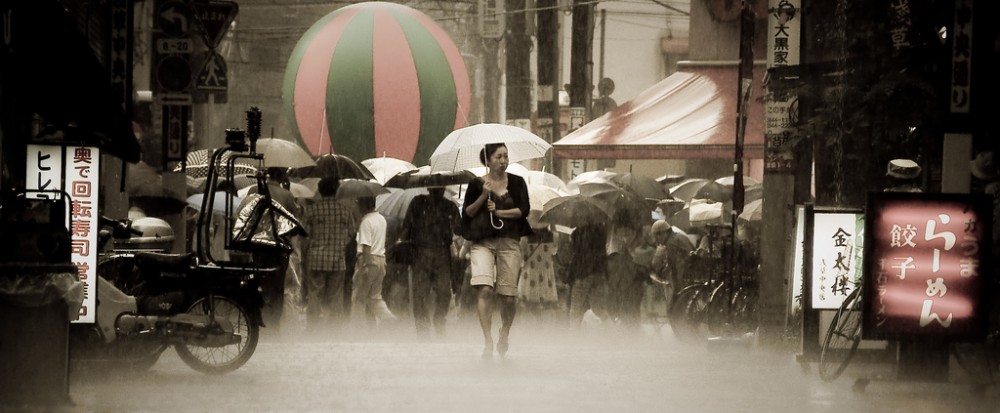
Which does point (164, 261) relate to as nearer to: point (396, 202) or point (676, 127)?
point (396, 202)

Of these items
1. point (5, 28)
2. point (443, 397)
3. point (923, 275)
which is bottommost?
point (443, 397)

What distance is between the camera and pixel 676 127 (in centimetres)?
2394

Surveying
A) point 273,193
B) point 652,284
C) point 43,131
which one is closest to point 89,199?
point 43,131

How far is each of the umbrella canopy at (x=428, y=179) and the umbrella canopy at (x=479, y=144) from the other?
1.05 m

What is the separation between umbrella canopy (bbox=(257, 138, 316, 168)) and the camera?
21.3 metres

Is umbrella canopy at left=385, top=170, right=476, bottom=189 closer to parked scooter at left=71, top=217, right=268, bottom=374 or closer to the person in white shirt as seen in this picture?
the person in white shirt

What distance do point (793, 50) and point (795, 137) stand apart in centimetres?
102

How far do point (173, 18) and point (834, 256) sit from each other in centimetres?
916

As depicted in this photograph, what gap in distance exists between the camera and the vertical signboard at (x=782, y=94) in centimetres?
1628

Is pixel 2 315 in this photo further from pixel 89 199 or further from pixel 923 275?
pixel 923 275

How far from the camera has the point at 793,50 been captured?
1631cm

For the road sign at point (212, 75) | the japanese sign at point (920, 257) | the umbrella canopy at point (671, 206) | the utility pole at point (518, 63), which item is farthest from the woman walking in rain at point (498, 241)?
the utility pole at point (518, 63)

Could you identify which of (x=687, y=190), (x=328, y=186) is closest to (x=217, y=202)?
(x=328, y=186)

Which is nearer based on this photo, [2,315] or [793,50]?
[2,315]
